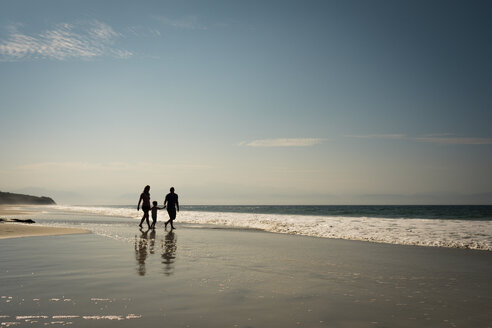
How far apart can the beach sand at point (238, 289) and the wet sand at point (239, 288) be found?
17mm

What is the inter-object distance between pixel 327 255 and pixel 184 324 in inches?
276

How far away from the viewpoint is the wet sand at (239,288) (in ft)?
15.6

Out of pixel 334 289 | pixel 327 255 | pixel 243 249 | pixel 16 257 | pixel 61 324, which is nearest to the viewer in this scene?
pixel 61 324

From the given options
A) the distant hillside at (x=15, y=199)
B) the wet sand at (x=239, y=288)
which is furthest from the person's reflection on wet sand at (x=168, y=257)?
the distant hillside at (x=15, y=199)

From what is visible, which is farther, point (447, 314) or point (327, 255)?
point (327, 255)

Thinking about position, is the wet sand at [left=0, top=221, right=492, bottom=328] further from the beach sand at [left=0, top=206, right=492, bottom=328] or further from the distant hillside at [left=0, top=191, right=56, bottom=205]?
the distant hillside at [left=0, top=191, right=56, bottom=205]

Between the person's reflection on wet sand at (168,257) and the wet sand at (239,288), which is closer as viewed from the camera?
the wet sand at (239,288)

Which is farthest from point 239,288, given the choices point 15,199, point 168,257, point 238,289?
point 15,199

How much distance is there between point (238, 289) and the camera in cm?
637

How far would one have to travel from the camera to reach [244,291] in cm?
623

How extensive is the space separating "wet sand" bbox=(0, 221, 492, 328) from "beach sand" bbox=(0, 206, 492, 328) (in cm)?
2

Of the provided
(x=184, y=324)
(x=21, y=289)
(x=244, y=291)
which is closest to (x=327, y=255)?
(x=244, y=291)

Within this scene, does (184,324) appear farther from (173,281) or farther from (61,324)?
(173,281)

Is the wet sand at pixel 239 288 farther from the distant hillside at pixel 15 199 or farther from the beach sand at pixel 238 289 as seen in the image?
the distant hillside at pixel 15 199
